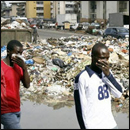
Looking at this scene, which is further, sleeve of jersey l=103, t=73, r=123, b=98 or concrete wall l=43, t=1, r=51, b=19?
concrete wall l=43, t=1, r=51, b=19

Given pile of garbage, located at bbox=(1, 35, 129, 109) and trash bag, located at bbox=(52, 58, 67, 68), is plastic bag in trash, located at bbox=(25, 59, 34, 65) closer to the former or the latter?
pile of garbage, located at bbox=(1, 35, 129, 109)

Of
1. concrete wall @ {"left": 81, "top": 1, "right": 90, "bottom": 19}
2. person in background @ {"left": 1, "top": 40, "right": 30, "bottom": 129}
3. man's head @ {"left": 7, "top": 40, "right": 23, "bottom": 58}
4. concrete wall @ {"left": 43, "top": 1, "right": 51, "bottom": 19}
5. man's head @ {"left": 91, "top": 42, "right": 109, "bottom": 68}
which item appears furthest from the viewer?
concrete wall @ {"left": 43, "top": 1, "right": 51, "bottom": 19}

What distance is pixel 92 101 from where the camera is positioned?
286 cm

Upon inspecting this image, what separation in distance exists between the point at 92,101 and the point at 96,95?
7 cm

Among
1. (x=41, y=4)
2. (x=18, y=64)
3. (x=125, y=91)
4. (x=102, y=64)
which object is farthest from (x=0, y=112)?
(x=41, y=4)

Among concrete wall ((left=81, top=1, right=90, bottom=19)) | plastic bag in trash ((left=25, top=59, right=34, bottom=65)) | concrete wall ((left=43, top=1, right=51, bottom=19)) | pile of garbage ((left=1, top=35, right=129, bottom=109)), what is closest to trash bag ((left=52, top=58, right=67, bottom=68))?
pile of garbage ((left=1, top=35, right=129, bottom=109))

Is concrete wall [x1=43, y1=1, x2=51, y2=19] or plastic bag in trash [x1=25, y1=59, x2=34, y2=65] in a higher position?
concrete wall [x1=43, y1=1, x2=51, y2=19]

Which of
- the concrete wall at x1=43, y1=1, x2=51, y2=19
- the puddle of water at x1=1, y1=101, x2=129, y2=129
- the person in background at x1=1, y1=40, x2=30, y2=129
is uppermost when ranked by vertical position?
the concrete wall at x1=43, y1=1, x2=51, y2=19

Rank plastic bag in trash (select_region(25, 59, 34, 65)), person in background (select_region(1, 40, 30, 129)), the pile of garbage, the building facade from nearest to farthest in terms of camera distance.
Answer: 1. person in background (select_region(1, 40, 30, 129))
2. the pile of garbage
3. plastic bag in trash (select_region(25, 59, 34, 65))
4. the building facade

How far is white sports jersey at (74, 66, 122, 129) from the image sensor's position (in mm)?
2840

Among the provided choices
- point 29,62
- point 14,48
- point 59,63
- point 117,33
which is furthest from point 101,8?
point 14,48

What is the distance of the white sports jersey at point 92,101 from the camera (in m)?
2.84

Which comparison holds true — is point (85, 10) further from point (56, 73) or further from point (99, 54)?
point (99, 54)

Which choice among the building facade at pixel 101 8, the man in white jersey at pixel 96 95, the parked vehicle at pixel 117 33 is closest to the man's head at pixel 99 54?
the man in white jersey at pixel 96 95
